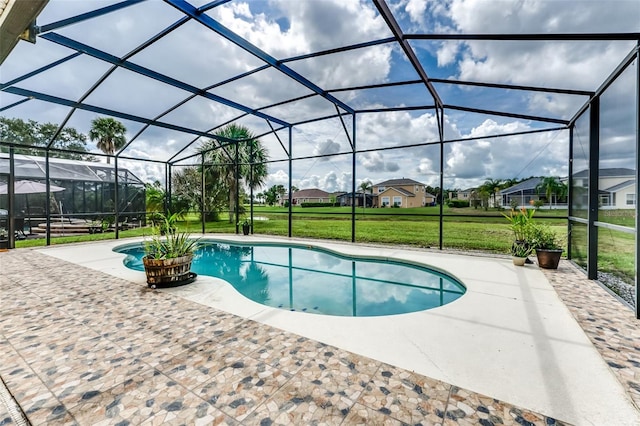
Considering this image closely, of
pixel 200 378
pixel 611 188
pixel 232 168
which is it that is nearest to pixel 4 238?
pixel 200 378

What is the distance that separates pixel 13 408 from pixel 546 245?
694 centimetres

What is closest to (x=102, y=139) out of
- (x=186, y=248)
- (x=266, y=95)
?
(x=266, y=95)

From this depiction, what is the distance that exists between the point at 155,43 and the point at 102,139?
1987 centimetres

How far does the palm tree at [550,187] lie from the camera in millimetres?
6011

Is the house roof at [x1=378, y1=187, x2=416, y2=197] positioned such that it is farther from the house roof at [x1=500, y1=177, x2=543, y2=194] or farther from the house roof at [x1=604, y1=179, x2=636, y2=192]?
the house roof at [x1=604, y1=179, x2=636, y2=192]

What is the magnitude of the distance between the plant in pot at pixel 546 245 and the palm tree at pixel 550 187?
109cm

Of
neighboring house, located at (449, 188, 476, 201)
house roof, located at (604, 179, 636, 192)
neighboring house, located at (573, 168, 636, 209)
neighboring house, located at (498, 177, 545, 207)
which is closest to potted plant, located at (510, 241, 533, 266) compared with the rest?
neighboring house, located at (498, 177, 545, 207)

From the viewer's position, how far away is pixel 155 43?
434 centimetres

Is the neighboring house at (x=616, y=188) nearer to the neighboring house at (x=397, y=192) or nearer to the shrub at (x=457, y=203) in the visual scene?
the shrub at (x=457, y=203)

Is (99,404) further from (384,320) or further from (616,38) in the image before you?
(616,38)

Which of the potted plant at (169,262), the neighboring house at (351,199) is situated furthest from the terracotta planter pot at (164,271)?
the neighboring house at (351,199)

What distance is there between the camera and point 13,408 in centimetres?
167

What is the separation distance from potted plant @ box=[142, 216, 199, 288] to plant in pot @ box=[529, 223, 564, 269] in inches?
237

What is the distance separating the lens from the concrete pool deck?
1715 millimetres
